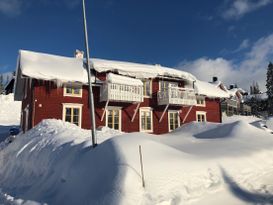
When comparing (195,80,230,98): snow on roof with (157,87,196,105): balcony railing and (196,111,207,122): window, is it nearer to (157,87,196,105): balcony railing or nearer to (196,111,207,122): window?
(196,111,207,122): window

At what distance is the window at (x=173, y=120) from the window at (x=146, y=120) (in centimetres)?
206

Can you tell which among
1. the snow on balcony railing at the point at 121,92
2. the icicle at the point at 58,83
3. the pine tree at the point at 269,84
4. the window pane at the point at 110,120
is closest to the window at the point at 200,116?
the snow on balcony railing at the point at 121,92

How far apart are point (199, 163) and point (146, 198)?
2.31 metres

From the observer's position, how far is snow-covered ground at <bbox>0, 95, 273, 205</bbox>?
21.2ft

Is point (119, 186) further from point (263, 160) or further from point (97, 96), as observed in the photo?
point (97, 96)

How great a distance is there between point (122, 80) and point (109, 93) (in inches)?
63.5

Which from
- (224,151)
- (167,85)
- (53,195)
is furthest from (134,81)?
(53,195)

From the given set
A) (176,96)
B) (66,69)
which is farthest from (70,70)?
(176,96)

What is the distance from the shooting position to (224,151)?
9297 mm

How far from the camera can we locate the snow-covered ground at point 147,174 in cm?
645

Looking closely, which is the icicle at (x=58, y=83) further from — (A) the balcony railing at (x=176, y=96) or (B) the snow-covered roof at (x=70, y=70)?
(A) the balcony railing at (x=176, y=96)

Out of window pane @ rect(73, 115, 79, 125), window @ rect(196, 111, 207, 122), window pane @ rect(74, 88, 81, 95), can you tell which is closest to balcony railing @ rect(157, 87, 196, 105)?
window @ rect(196, 111, 207, 122)

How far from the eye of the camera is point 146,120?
23.4 metres

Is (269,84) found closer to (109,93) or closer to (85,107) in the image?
(109,93)
